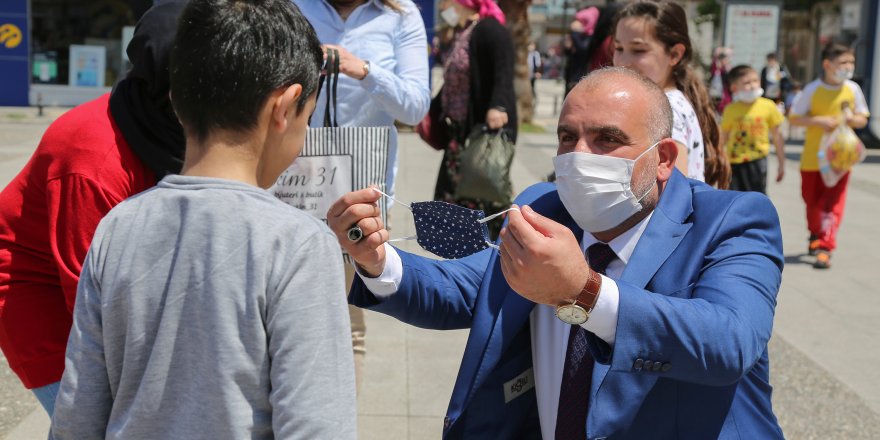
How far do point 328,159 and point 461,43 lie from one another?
9.06ft

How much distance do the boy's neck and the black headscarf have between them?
0.72 m

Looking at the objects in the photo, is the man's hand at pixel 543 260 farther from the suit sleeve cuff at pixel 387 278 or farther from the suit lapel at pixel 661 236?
the suit sleeve cuff at pixel 387 278

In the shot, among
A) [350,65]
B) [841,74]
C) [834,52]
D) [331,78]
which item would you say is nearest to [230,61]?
[331,78]

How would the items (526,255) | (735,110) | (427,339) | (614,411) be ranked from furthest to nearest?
(735,110) < (427,339) < (614,411) < (526,255)

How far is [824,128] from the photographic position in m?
8.57

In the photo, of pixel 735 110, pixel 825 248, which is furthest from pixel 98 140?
pixel 825 248

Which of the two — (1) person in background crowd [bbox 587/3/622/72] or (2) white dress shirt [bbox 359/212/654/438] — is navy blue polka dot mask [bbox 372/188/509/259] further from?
(1) person in background crowd [bbox 587/3/622/72]

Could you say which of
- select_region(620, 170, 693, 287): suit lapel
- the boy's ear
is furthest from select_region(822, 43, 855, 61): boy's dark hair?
the boy's ear

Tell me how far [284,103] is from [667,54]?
2467 millimetres

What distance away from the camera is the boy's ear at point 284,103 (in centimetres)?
175

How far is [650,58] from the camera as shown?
3.88m

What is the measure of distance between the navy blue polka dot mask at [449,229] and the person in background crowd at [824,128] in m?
6.49

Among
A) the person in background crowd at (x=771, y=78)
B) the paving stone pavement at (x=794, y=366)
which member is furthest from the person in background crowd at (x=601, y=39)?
the person in background crowd at (x=771, y=78)

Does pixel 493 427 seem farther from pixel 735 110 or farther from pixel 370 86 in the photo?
pixel 735 110
